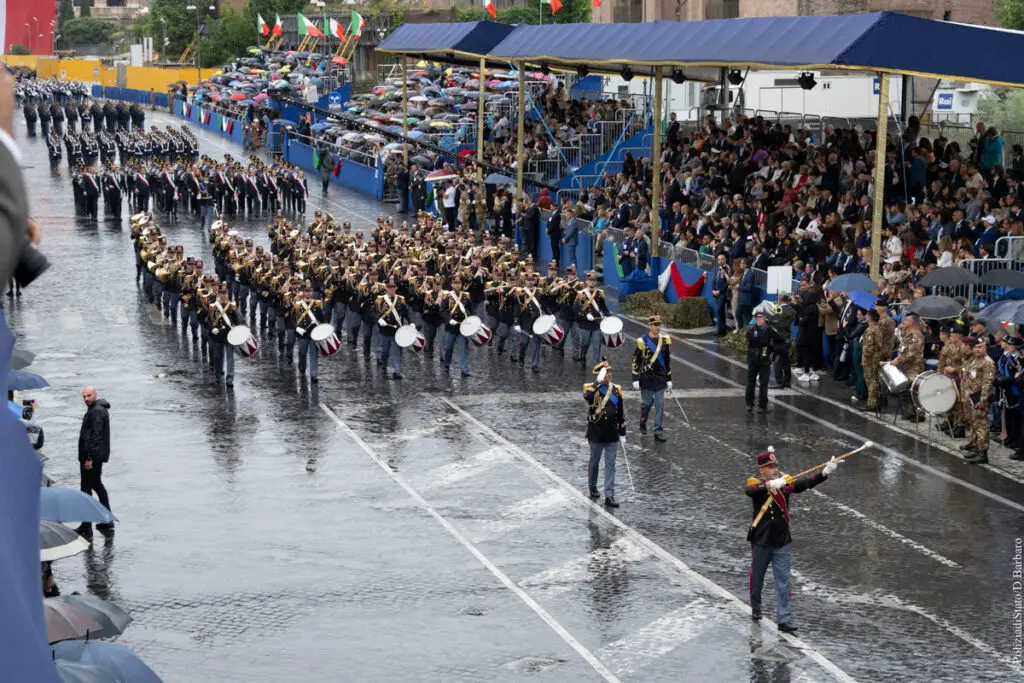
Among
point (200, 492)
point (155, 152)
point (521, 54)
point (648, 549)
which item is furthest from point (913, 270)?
point (155, 152)

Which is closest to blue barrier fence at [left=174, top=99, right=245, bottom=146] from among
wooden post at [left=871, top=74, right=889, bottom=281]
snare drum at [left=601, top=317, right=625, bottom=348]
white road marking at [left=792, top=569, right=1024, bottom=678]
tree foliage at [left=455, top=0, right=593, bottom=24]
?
tree foliage at [left=455, top=0, right=593, bottom=24]

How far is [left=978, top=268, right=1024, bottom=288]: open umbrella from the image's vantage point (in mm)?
22156

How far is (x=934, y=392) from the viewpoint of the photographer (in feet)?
62.3

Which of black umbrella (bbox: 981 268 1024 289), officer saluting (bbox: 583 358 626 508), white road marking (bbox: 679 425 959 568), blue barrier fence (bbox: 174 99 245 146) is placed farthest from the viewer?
blue barrier fence (bbox: 174 99 245 146)

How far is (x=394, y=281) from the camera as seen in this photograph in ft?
86.5

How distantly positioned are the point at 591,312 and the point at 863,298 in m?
4.52

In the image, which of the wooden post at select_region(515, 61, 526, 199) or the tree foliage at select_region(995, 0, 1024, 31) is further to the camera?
the tree foliage at select_region(995, 0, 1024, 31)

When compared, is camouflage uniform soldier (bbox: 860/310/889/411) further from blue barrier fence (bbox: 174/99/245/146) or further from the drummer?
blue barrier fence (bbox: 174/99/245/146)

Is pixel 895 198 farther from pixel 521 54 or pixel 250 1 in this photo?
pixel 250 1

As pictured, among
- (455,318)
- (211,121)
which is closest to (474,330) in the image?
(455,318)

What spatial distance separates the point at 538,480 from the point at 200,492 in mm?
3977

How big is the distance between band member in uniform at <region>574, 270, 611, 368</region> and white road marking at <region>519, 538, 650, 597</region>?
944 centimetres

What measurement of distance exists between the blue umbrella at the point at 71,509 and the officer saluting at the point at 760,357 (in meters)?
11.8

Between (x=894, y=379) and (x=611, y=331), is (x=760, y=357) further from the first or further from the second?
(x=611, y=331)
